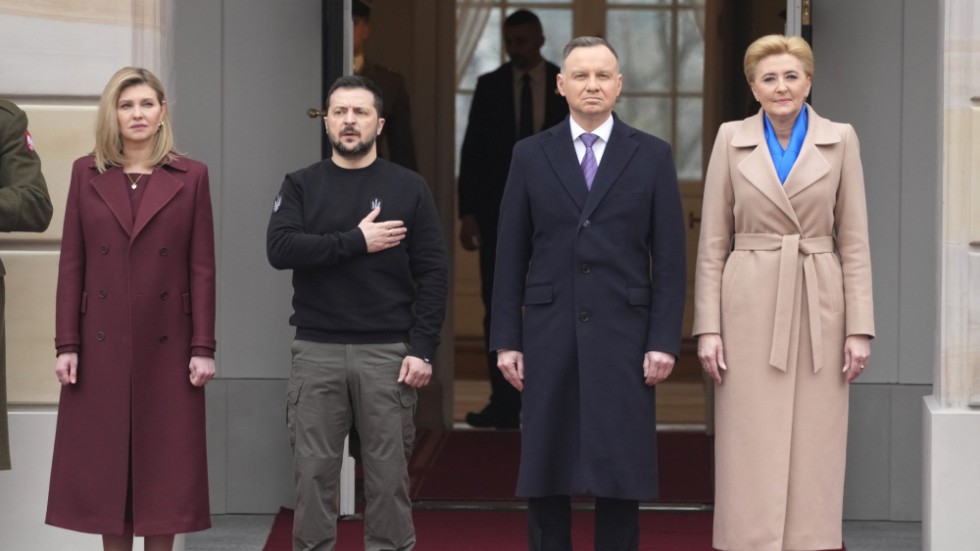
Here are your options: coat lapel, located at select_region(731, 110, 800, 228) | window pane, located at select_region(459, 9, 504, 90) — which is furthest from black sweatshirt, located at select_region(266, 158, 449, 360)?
window pane, located at select_region(459, 9, 504, 90)

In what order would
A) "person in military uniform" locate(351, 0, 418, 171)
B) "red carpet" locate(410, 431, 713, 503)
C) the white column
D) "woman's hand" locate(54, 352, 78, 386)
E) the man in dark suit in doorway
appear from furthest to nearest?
1. the man in dark suit in doorway
2. "person in military uniform" locate(351, 0, 418, 171)
3. "red carpet" locate(410, 431, 713, 503)
4. the white column
5. "woman's hand" locate(54, 352, 78, 386)

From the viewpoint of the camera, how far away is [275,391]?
743cm

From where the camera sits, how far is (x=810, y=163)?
5.11 metres

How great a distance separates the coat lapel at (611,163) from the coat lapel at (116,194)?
1.39 m

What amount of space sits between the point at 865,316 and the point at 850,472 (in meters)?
2.43

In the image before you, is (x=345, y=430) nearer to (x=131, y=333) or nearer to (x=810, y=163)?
(x=131, y=333)

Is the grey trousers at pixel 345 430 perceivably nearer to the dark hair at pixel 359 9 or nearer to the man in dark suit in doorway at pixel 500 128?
the dark hair at pixel 359 9

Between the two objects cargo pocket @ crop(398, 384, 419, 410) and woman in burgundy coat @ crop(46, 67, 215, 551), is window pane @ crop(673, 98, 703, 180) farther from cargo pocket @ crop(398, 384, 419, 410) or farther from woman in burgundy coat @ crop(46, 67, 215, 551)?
woman in burgundy coat @ crop(46, 67, 215, 551)

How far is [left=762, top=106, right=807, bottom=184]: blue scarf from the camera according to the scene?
16.8 ft

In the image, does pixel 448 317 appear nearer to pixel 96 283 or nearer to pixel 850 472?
pixel 850 472

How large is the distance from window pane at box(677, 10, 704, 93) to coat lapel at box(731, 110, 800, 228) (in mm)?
7521

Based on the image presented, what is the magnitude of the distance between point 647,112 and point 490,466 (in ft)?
15.8

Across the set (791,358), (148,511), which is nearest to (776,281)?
(791,358)

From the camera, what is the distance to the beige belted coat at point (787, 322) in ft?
16.7
